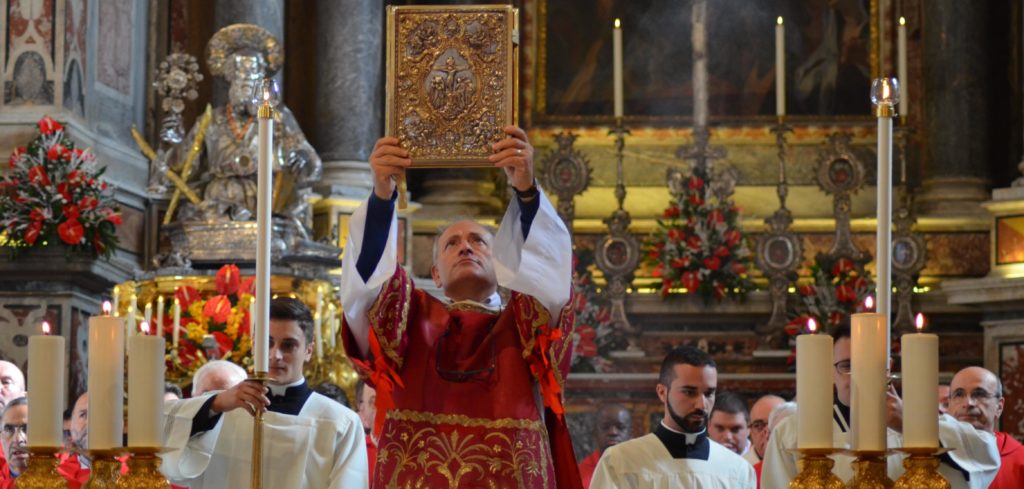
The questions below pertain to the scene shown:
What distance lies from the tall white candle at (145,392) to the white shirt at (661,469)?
2786 mm

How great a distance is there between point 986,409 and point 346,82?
554 centimetres

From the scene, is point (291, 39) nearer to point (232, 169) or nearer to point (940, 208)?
point (232, 169)

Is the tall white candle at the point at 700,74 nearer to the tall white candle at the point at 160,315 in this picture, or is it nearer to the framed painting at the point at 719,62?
the framed painting at the point at 719,62

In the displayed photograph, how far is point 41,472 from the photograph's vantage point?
3824 millimetres

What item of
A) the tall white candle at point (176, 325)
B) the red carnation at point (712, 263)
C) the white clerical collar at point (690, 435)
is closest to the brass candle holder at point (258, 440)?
the white clerical collar at point (690, 435)

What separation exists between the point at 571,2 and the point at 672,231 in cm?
267

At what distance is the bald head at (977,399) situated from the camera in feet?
23.8

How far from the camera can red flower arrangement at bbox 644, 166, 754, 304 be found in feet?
35.6

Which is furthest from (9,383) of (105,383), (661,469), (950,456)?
(105,383)

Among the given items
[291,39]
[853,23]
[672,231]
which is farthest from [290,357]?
[853,23]

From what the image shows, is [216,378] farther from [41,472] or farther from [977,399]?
[977,399]

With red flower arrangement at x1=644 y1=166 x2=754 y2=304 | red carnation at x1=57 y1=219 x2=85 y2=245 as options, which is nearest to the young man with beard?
red carnation at x1=57 y1=219 x2=85 y2=245

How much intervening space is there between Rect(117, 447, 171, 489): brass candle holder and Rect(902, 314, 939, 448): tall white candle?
1435 mm

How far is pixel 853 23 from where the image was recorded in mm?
12883
